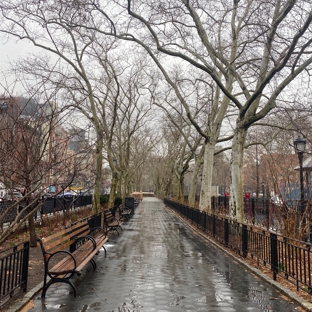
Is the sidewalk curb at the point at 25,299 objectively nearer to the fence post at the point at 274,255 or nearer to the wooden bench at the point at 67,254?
the wooden bench at the point at 67,254

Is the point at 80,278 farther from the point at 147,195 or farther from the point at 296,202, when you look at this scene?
the point at 147,195

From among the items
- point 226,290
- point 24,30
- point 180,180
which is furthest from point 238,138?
point 180,180

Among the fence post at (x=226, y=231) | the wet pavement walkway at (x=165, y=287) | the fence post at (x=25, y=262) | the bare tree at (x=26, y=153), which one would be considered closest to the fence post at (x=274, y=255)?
the wet pavement walkway at (x=165, y=287)

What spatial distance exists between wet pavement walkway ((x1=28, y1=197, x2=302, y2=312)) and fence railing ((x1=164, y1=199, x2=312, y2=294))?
1.56ft

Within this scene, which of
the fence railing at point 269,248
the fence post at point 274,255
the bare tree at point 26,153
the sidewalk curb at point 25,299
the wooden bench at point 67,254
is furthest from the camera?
the fence post at point 274,255

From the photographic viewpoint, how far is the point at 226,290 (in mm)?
6359

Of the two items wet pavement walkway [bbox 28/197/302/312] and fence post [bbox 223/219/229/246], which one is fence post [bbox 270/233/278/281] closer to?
wet pavement walkway [bbox 28/197/302/312]

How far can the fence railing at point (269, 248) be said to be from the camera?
6.34 m

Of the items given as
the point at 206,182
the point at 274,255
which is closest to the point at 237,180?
the point at 274,255

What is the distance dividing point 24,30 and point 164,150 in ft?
152

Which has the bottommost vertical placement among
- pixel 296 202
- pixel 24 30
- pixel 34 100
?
pixel 296 202

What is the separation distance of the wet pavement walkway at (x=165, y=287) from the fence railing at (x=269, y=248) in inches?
18.7

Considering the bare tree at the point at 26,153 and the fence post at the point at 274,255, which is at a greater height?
the bare tree at the point at 26,153

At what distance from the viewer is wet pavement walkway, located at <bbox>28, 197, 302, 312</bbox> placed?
5.41 meters
